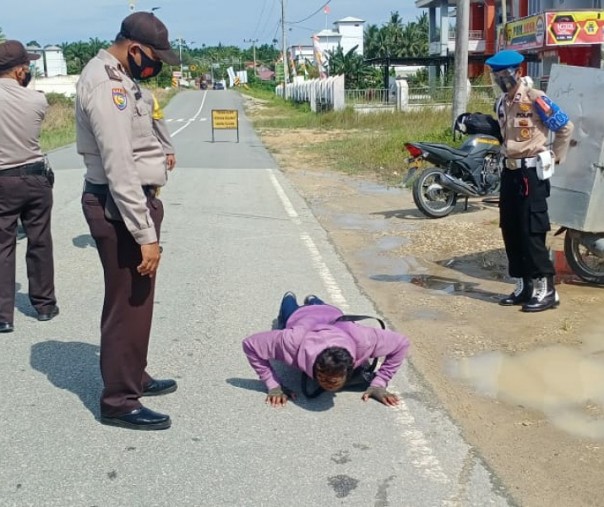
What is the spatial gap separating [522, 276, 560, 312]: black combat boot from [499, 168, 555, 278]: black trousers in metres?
0.07

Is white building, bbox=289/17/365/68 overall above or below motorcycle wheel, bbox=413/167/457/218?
above

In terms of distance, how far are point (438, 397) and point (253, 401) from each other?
1.05 metres

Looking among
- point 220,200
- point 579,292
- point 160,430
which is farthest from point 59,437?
point 220,200

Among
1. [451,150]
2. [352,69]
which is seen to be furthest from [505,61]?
[352,69]

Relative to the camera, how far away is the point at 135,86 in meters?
3.72

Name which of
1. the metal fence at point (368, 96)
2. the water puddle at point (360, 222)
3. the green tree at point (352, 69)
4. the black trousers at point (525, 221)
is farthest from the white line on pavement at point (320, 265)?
the green tree at point (352, 69)

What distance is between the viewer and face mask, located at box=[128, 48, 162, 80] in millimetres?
3729

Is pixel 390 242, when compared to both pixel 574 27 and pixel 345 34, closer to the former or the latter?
pixel 574 27

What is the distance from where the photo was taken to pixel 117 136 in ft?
11.5

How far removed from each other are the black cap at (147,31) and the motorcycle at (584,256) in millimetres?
4263

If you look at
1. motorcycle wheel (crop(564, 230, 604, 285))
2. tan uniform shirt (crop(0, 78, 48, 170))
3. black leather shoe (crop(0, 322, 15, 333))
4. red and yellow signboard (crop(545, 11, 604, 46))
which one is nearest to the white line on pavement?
motorcycle wheel (crop(564, 230, 604, 285))

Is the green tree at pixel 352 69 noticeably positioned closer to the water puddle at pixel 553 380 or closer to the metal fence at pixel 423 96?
the metal fence at pixel 423 96

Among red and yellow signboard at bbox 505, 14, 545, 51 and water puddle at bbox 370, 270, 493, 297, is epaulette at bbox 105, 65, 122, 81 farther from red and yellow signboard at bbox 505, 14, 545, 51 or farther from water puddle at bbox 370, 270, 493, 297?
red and yellow signboard at bbox 505, 14, 545, 51

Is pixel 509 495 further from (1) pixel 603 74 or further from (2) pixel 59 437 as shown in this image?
(1) pixel 603 74
